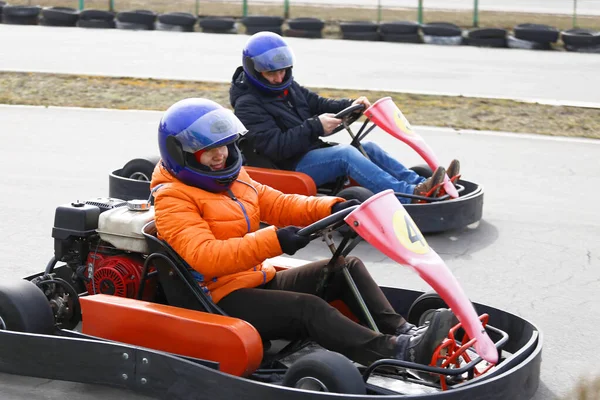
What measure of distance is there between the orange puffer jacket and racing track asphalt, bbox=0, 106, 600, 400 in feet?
2.12

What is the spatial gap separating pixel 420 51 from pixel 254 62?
9692 millimetres

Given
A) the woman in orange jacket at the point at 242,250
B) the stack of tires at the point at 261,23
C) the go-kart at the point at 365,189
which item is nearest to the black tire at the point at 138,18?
the stack of tires at the point at 261,23

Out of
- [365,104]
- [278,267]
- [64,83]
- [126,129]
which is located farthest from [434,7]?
[278,267]

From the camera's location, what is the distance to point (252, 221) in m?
4.32

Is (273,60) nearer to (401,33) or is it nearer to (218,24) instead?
(401,33)

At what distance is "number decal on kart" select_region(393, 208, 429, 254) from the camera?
379cm

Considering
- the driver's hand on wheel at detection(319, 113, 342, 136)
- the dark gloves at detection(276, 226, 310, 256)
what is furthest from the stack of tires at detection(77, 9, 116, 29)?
the dark gloves at detection(276, 226, 310, 256)

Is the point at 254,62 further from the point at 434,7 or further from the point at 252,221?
the point at 434,7

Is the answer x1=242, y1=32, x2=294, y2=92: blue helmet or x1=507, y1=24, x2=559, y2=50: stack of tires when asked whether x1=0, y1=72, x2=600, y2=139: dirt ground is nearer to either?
x1=242, y1=32, x2=294, y2=92: blue helmet

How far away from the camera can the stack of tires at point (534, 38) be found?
1630 cm

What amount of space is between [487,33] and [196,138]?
13.2 metres

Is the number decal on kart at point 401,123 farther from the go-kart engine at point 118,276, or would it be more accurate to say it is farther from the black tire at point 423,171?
the go-kart engine at point 118,276

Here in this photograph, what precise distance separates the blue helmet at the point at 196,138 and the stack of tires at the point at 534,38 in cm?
1289

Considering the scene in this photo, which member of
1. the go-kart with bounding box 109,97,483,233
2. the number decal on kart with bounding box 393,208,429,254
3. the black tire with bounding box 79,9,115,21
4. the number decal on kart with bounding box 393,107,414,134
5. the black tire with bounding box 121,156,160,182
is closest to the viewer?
the number decal on kart with bounding box 393,208,429,254
